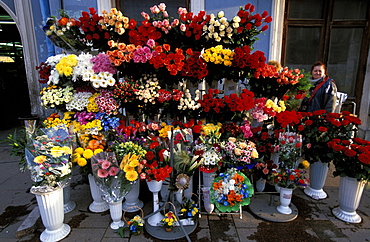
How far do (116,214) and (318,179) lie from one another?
2.75 meters

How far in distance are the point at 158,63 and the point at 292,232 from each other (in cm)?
257

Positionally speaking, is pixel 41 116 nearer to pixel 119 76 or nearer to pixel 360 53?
pixel 119 76

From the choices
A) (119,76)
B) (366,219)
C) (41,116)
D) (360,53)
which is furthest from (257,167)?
(41,116)

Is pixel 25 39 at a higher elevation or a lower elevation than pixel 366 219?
higher

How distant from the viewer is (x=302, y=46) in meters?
5.23

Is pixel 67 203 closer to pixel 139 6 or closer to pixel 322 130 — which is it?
pixel 322 130

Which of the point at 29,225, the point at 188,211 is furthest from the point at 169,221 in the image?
the point at 29,225

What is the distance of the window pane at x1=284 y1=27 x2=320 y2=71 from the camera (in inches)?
→ 203

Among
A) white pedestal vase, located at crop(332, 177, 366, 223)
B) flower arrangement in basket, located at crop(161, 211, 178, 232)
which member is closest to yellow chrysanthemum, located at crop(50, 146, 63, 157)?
flower arrangement in basket, located at crop(161, 211, 178, 232)

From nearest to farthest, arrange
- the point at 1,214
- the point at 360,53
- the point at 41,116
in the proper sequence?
the point at 1,214, the point at 360,53, the point at 41,116

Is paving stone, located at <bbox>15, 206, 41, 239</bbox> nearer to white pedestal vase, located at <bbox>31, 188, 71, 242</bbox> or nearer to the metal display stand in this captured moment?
white pedestal vase, located at <bbox>31, 188, 71, 242</bbox>

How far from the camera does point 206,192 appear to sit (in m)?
2.78

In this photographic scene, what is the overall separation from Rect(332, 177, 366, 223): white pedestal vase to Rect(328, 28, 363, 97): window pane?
3.60m

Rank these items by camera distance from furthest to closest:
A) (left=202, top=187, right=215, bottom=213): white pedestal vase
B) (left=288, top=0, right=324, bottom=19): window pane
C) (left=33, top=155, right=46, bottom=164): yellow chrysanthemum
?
1. (left=288, top=0, right=324, bottom=19): window pane
2. (left=202, top=187, right=215, bottom=213): white pedestal vase
3. (left=33, top=155, right=46, bottom=164): yellow chrysanthemum
